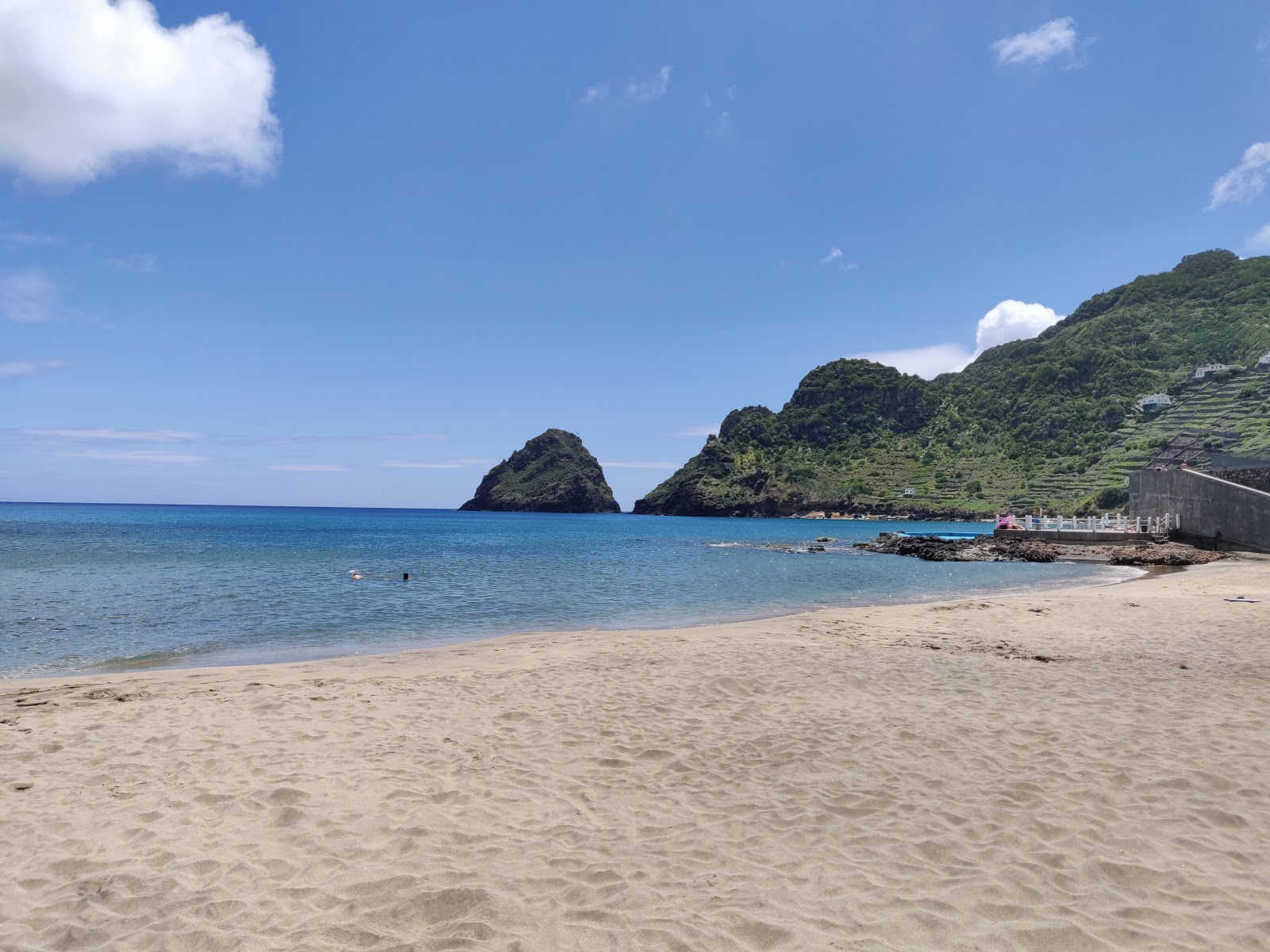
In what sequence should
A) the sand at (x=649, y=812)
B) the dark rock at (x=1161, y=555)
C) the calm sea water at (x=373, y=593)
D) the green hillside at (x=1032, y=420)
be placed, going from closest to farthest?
the sand at (x=649, y=812)
the calm sea water at (x=373, y=593)
the dark rock at (x=1161, y=555)
the green hillside at (x=1032, y=420)

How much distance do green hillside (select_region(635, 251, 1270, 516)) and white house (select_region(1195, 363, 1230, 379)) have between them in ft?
4.13

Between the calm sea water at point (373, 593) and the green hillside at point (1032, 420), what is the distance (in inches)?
2480

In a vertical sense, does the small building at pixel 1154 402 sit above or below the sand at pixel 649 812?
above

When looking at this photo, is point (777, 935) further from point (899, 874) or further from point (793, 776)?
point (793, 776)

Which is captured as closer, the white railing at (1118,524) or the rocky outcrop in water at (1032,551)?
the rocky outcrop in water at (1032,551)

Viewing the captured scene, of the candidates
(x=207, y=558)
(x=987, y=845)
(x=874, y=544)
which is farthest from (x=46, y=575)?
(x=874, y=544)

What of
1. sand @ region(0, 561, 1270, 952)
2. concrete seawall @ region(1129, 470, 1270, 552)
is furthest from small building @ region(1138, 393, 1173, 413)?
sand @ region(0, 561, 1270, 952)

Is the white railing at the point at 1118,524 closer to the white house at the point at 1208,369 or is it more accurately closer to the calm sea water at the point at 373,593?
the calm sea water at the point at 373,593

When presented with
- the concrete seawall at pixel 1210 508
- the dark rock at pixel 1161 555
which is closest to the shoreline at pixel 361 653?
the dark rock at pixel 1161 555

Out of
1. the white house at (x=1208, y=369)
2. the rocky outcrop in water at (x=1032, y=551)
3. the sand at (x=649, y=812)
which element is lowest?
the sand at (x=649, y=812)

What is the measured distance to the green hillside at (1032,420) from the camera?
9344cm

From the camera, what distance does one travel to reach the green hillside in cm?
9344

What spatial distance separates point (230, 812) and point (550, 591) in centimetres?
2008

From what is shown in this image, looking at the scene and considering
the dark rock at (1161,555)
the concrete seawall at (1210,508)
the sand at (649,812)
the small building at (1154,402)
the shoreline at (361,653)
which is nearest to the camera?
the sand at (649,812)
